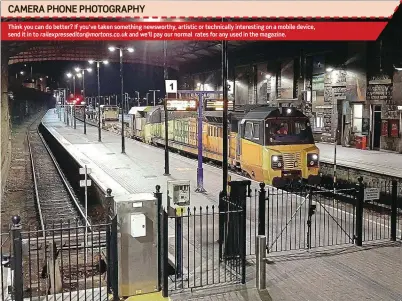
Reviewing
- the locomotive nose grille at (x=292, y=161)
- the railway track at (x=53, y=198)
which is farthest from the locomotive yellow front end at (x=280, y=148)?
the railway track at (x=53, y=198)

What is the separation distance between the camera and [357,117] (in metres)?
31.2

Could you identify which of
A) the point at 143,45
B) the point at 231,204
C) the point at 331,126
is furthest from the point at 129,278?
the point at 143,45

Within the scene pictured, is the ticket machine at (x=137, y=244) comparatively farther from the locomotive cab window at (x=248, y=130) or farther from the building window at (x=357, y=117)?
the building window at (x=357, y=117)

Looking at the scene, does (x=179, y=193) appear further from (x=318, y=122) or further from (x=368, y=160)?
(x=318, y=122)

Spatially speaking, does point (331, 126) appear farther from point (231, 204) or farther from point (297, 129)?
point (231, 204)

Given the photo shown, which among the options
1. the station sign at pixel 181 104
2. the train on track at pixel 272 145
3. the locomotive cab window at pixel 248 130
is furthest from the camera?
the locomotive cab window at pixel 248 130

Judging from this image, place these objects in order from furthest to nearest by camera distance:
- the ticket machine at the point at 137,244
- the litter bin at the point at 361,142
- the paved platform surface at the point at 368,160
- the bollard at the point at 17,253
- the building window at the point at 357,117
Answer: the building window at the point at 357,117 → the litter bin at the point at 361,142 → the paved platform surface at the point at 368,160 → the ticket machine at the point at 137,244 → the bollard at the point at 17,253

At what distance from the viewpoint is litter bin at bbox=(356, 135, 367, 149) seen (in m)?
30.2

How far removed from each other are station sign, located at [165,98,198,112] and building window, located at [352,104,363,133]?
655 inches

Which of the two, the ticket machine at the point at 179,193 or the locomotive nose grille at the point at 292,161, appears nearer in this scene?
the ticket machine at the point at 179,193

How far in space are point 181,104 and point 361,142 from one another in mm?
16860

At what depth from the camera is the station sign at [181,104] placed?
17.4m

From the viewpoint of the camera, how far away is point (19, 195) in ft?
72.9

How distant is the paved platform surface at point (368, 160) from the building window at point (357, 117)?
1.52 m
